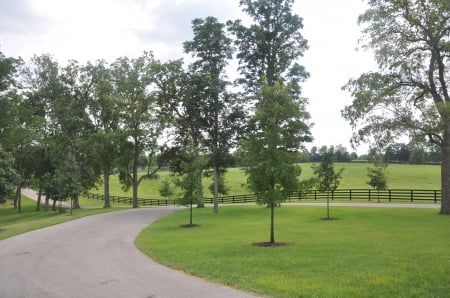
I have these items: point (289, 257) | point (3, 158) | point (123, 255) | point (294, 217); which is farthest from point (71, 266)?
point (3, 158)

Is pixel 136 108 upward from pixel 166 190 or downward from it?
upward

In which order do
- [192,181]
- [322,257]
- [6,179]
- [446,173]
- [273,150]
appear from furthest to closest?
1. [6,179]
2. [446,173]
3. [192,181]
4. [273,150]
5. [322,257]

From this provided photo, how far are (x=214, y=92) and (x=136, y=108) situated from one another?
14.2 m

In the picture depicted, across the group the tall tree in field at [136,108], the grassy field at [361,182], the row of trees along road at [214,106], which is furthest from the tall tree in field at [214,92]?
the grassy field at [361,182]

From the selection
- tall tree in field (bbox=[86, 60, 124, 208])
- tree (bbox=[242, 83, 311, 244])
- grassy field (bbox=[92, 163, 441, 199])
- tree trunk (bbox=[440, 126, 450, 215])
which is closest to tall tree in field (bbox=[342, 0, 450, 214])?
tree trunk (bbox=[440, 126, 450, 215])

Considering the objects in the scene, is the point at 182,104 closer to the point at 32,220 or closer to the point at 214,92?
the point at 214,92

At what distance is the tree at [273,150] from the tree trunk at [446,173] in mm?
15392

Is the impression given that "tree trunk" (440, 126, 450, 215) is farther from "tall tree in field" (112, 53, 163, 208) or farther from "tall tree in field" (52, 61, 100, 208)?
"tall tree in field" (52, 61, 100, 208)

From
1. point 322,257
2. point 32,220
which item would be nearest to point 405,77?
point 322,257

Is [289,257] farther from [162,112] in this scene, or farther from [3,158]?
[162,112]

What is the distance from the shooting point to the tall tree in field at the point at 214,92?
1491 inches

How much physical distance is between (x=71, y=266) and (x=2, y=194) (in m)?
20.7

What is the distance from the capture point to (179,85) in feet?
140

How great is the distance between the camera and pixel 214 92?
1476 inches
